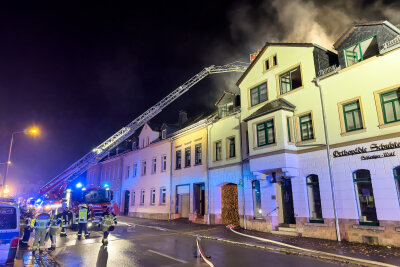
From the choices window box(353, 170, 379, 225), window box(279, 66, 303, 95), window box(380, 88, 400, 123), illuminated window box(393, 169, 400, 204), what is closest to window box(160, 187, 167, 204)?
window box(279, 66, 303, 95)

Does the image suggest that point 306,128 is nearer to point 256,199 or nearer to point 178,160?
point 256,199

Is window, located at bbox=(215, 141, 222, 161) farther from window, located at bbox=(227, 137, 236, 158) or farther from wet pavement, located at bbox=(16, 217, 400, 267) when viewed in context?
wet pavement, located at bbox=(16, 217, 400, 267)

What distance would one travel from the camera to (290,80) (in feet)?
57.3

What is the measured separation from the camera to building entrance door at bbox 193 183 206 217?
24.3m

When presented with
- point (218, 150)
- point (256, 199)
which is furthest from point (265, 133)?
point (218, 150)

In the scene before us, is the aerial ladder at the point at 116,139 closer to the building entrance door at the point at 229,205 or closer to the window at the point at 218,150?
the window at the point at 218,150

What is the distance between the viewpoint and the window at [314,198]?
48.8ft

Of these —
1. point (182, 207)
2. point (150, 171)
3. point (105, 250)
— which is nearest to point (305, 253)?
point (105, 250)

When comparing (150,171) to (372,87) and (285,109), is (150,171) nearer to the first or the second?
(285,109)

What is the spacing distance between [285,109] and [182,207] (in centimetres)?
1540

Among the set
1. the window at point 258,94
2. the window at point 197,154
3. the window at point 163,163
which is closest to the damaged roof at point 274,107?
the window at point 258,94

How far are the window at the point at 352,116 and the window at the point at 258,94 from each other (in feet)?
18.0

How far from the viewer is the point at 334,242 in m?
13.1

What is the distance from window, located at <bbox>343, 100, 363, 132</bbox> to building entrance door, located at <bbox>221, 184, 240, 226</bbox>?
32.7 feet
